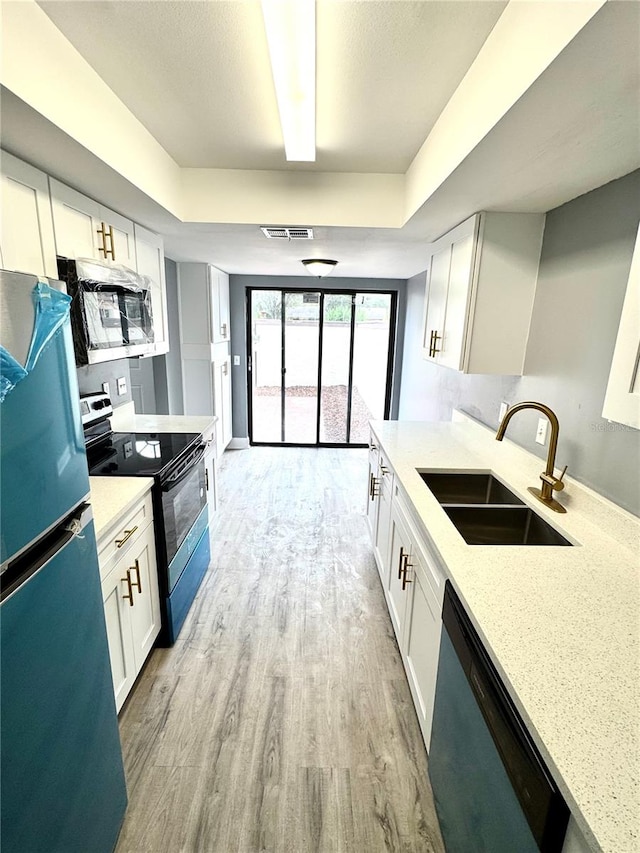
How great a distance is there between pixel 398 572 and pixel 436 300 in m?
1.79

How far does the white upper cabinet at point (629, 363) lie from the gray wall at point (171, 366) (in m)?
3.74

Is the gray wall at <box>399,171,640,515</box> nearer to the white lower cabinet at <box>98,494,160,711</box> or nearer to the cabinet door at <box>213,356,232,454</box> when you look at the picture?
the white lower cabinet at <box>98,494,160,711</box>

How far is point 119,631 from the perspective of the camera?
1580mm

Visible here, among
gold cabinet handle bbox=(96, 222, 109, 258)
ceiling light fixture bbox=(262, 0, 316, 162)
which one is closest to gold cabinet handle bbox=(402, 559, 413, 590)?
ceiling light fixture bbox=(262, 0, 316, 162)

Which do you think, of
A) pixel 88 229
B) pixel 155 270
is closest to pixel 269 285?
pixel 155 270

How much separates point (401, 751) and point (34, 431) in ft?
5.83

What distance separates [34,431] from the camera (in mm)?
855

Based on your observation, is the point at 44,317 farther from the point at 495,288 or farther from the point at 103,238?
the point at 495,288

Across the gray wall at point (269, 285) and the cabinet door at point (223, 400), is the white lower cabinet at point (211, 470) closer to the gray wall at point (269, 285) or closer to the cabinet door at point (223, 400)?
the cabinet door at point (223, 400)

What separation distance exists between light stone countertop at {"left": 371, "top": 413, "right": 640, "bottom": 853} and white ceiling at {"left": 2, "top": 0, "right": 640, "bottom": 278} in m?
1.22

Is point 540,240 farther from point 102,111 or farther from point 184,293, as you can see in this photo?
point 184,293

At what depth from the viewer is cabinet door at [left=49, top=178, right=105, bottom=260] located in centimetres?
162

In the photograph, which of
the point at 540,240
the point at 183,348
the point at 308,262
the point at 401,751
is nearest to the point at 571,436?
the point at 540,240

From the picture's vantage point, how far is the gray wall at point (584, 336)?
139 cm
